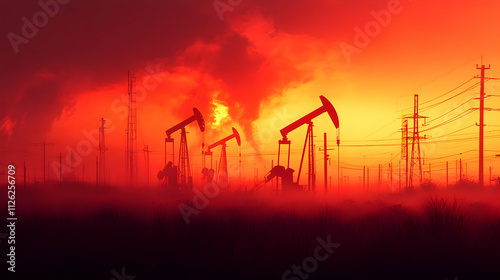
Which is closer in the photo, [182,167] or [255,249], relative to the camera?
[255,249]

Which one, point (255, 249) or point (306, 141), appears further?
point (306, 141)

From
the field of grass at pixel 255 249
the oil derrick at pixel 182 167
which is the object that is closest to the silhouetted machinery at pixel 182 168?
the oil derrick at pixel 182 167

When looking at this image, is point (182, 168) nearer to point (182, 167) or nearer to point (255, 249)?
point (182, 167)

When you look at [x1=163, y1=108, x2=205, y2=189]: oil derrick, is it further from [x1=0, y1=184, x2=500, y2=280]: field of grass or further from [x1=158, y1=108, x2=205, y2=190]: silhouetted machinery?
[x1=0, y1=184, x2=500, y2=280]: field of grass

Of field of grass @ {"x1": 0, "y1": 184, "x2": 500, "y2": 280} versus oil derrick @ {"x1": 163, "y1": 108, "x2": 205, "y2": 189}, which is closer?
field of grass @ {"x1": 0, "y1": 184, "x2": 500, "y2": 280}

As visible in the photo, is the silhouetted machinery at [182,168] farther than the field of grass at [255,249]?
Yes

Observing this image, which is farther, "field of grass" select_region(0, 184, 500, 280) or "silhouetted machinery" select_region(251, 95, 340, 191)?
"silhouetted machinery" select_region(251, 95, 340, 191)

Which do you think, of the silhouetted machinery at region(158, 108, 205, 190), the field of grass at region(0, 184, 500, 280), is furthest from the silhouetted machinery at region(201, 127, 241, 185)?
the field of grass at region(0, 184, 500, 280)

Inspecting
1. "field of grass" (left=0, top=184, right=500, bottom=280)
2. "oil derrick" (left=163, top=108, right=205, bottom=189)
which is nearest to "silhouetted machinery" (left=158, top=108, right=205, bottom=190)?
"oil derrick" (left=163, top=108, right=205, bottom=189)

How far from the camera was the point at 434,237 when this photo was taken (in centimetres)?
1362

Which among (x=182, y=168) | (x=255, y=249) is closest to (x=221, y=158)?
(x=182, y=168)

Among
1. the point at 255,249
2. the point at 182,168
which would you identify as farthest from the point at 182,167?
the point at 255,249

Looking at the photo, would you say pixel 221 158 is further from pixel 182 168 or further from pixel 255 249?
pixel 255 249

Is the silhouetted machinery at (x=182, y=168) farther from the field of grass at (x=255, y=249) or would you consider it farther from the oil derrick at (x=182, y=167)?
the field of grass at (x=255, y=249)
